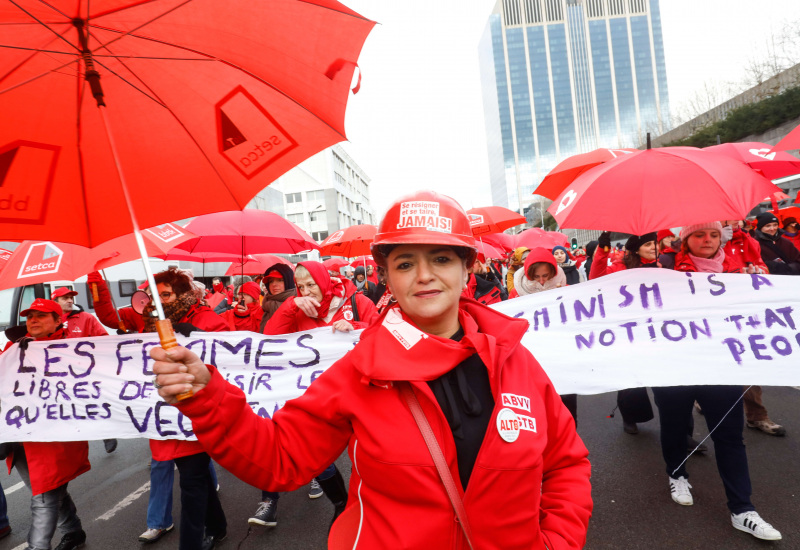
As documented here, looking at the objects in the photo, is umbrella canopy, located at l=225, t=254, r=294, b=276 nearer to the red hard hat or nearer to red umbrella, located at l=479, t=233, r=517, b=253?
red umbrella, located at l=479, t=233, r=517, b=253

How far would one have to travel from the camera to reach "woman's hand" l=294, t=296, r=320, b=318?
3.68 metres

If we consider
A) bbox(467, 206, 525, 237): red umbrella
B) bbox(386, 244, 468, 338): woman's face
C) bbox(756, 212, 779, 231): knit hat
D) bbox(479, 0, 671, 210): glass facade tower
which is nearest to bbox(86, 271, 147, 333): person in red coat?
bbox(386, 244, 468, 338): woman's face

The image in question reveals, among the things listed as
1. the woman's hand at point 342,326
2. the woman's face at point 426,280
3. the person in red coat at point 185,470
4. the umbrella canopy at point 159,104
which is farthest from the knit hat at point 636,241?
the person in red coat at point 185,470

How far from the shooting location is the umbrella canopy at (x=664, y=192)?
8.46 feet

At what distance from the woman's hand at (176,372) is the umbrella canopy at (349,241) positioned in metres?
7.92

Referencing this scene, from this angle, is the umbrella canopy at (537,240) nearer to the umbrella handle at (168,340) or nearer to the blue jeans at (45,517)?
the blue jeans at (45,517)

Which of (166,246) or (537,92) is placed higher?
(537,92)

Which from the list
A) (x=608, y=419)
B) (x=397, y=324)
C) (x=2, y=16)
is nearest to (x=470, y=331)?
(x=397, y=324)

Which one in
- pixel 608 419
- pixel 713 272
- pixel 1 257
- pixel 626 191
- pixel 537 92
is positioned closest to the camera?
pixel 626 191

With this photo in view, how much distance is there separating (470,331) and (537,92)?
138 metres

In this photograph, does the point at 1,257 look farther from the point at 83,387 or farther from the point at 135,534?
the point at 135,534

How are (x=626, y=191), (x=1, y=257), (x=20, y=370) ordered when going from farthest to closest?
(x=1, y=257)
(x=20, y=370)
(x=626, y=191)

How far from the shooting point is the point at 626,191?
2809 millimetres

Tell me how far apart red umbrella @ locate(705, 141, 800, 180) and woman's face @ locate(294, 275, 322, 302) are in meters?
3.69
